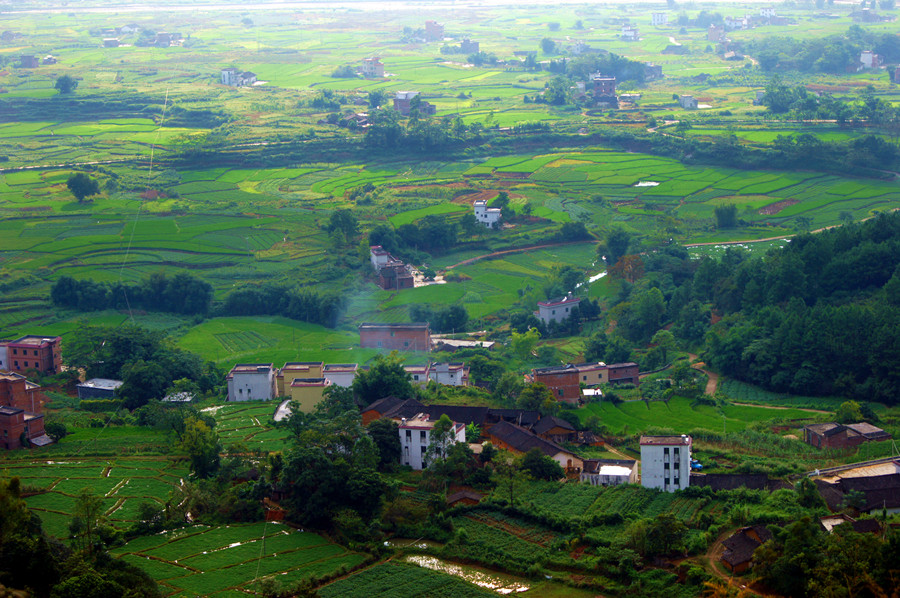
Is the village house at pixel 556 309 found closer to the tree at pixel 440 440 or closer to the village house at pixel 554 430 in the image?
the village house at pixel 554 430

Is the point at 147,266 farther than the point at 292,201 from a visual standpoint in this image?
No

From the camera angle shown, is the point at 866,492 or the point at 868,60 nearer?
the point at 866,492

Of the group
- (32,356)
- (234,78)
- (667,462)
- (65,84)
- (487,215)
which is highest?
(65,84)

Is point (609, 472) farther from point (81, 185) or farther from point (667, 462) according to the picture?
point (81, 185)

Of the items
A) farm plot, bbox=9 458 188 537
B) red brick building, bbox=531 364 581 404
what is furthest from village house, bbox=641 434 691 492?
farm plot, bbox=9 458 188 537

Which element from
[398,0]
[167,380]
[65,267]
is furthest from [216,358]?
[398,0]

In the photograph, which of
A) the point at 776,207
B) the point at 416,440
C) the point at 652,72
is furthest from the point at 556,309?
the point at 652,72

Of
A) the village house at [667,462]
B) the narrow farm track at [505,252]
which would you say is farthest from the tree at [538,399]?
the narrow farm track at [505,252]

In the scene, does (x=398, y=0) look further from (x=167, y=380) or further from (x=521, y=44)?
(x=167, y=380)
